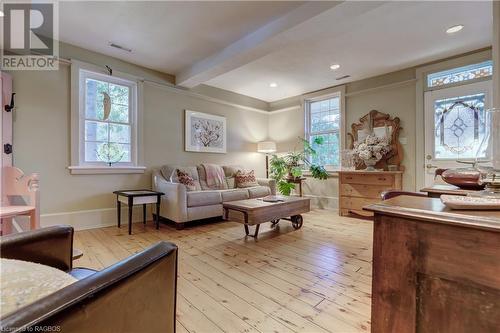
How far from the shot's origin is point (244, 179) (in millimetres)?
4461

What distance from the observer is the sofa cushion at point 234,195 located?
3798mm

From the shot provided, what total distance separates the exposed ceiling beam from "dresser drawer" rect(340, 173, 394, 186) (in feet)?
8.00

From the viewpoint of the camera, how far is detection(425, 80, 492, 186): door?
3.29 m

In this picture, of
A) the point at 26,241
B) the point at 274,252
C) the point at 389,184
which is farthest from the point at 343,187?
the point at 26,241

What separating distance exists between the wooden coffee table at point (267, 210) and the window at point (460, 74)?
8.99ft

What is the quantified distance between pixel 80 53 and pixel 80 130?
3.47 ft

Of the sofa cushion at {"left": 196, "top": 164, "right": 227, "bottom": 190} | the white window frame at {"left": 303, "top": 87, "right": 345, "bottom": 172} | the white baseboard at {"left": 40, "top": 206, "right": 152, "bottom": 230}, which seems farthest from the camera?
the white window frame at {"left": 303, "top": 87, "right": 345, "bottom": 172}

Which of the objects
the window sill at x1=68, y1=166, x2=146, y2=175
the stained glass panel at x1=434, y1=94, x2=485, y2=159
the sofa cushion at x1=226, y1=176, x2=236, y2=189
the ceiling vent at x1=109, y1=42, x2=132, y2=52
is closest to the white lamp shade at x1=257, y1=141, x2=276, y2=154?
the sofa cushion at x1=226, y1=176, x2=236, y2=189

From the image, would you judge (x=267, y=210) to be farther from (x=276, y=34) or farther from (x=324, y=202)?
(x=324, y=202)

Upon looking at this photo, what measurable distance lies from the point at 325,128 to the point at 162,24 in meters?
3.58

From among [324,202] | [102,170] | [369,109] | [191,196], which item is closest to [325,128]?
[369,109]

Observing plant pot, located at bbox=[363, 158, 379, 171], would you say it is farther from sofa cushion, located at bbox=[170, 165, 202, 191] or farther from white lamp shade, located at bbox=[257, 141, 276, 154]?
sofa cushion, located at bbox=[170, 165, 202, 191]

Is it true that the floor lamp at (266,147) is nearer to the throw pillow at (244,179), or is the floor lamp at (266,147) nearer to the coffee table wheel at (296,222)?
the throw pillow at (244,179)

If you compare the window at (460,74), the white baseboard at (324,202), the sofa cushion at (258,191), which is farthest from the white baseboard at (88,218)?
the window at (460,74)
